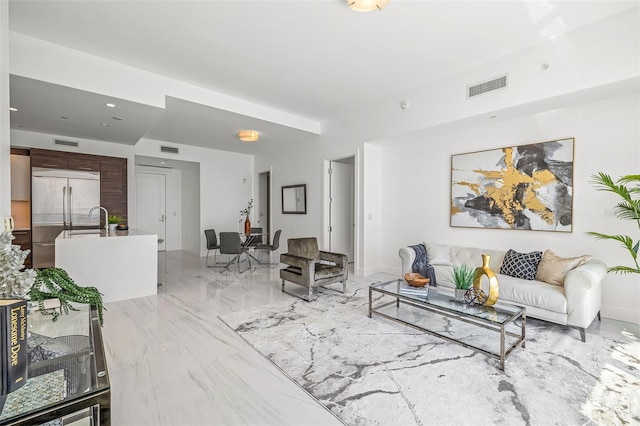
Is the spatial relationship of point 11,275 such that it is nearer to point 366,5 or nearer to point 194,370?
Answer: point 194,370

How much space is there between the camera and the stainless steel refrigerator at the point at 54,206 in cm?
522

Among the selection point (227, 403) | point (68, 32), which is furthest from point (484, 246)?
point (68, 32)

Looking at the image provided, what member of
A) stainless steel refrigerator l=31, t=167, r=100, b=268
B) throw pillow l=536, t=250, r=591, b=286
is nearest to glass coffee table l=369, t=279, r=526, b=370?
throw pillow l=536, t=250, r=591, b=286

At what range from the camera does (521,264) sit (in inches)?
141

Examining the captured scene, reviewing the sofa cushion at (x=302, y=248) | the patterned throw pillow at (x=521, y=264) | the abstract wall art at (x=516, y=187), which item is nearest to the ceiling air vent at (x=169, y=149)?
the sofa cushion at (x=302, y=248)

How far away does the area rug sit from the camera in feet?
6.03

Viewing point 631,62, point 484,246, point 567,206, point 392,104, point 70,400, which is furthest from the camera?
point 392,104

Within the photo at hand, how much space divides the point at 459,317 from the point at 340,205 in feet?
14.4

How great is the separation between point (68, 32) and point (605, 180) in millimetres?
5795

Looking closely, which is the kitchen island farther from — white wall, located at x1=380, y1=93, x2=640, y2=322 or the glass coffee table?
white wall, located at x1=380, y1=93, x2=640, y2=322

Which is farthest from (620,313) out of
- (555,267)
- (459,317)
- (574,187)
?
(459,317)

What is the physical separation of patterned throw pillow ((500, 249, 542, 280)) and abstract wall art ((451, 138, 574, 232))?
19.2 inches

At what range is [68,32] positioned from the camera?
3119 millimetres

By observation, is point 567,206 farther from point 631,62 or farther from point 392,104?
point 392,104
